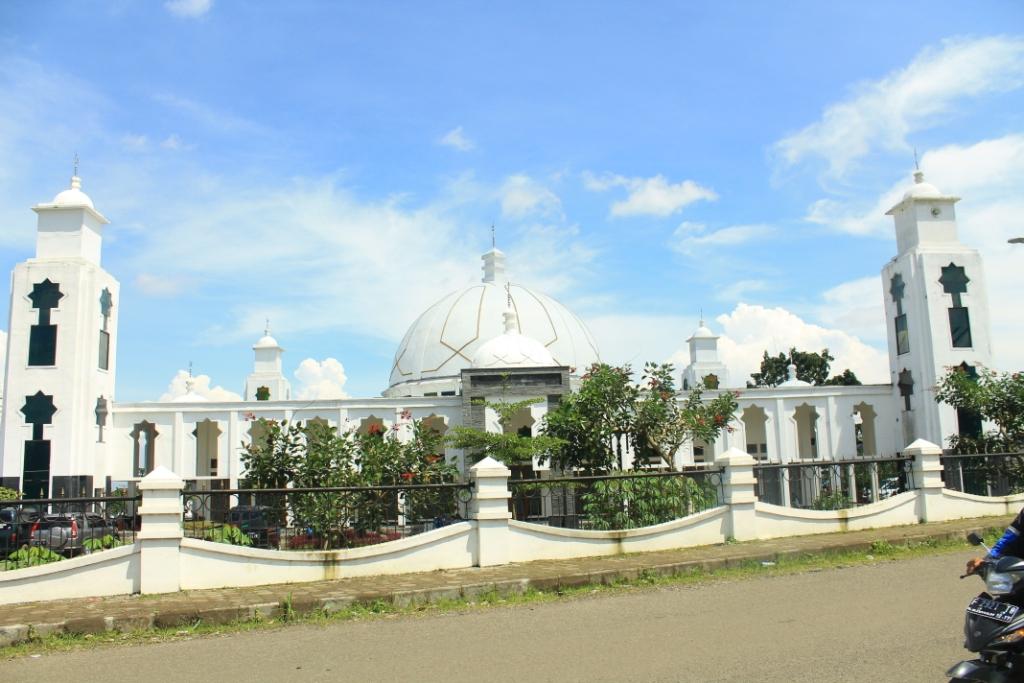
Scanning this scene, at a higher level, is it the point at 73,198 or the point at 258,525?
the point at 73,198

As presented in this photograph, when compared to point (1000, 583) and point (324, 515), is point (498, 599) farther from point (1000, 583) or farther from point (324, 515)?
point (1000, 583)

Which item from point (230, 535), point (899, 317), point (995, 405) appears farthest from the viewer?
point (899, 317)

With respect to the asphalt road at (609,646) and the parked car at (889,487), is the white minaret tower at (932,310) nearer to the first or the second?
the parked car at (889,487)

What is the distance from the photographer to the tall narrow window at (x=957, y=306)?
86.7ft

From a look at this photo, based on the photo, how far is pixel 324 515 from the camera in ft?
33.3

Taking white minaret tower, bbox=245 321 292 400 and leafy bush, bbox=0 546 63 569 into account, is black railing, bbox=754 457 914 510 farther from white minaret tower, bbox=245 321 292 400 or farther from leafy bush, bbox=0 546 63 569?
white minaret tower, bbox=245 321 292 400

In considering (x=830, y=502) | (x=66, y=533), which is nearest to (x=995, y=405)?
(x=830, y=502)

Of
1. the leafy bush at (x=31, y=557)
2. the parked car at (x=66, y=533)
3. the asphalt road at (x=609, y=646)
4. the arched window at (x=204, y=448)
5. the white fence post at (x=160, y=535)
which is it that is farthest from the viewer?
the arched window at (x=204, y=448)

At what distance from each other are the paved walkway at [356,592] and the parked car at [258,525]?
1070 mm

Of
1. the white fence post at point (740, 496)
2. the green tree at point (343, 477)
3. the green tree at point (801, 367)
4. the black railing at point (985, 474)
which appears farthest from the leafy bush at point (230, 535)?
the green tree at point (801, 367)

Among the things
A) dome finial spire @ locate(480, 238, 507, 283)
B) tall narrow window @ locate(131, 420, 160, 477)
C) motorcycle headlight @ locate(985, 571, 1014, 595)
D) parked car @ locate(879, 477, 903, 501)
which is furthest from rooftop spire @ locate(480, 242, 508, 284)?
motorcycle headlight @ locate(985, 571, 1014, 595)

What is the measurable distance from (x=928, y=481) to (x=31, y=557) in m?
13.0

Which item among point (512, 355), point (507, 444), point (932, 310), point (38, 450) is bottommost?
point (507, 444)

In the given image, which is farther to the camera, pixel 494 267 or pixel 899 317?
pixel 494 267
